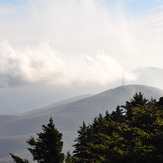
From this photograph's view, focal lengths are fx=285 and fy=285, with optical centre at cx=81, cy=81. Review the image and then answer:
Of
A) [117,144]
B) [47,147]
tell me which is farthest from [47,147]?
[117,144]

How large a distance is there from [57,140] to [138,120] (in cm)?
884

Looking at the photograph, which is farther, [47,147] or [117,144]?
[47,147]

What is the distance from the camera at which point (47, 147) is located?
25.8m

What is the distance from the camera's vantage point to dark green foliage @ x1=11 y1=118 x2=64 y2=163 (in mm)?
25453

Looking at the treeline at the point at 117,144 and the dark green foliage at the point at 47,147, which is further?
the dark green foliage at the point at 47,147

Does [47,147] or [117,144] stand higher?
[47,147]

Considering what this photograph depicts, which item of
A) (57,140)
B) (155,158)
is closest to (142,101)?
(57,140)

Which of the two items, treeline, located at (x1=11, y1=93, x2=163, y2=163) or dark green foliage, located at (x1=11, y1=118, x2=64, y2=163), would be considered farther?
dark green foliage, located at (x1=11, y1=118, x2=64, y2=163)

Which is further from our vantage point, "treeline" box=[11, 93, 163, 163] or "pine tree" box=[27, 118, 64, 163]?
"pine tree" box=[27, 118, 64, 163]

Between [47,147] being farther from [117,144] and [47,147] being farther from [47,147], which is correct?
[117,144]

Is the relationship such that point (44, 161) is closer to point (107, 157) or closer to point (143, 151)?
point (107, 157)

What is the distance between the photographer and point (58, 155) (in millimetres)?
26016

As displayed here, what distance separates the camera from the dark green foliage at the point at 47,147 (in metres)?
25.5

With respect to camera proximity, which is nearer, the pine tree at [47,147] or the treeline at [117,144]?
the treeline at [117,144]
